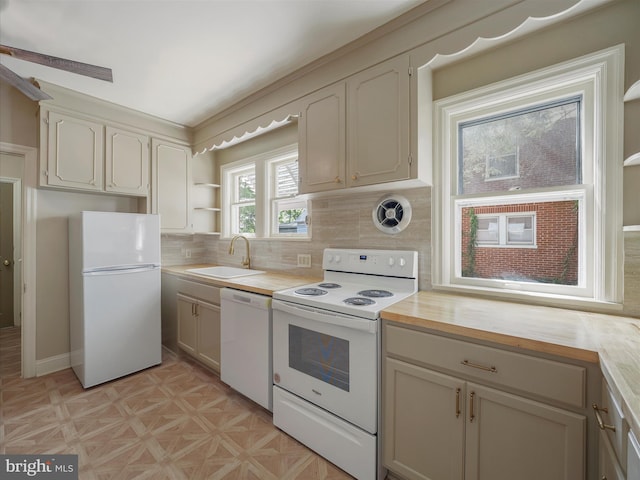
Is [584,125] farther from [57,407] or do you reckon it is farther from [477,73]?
[57,407]

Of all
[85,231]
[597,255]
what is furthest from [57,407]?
[597,255]

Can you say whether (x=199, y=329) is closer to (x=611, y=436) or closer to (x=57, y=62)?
(x=57, y=62)

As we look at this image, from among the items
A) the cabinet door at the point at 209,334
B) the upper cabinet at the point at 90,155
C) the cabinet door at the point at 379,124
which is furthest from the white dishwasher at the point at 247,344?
the upper cabinet at the point at 90,155

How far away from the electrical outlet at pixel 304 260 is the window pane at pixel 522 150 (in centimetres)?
135

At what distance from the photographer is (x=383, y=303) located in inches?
61.2

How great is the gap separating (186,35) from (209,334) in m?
2.23

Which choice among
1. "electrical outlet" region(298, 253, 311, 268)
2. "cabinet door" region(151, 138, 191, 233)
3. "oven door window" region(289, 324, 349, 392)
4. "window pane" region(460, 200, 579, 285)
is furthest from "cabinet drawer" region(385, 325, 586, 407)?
"cabinet door" region(151, 138, 191, 233)

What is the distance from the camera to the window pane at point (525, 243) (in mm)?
1525

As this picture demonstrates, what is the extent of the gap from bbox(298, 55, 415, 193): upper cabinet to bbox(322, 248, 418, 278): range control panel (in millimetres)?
522

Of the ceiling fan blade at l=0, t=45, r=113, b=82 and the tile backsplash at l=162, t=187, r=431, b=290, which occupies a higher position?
the ceiling fan blade at l=0, t=45, r=113, b=82

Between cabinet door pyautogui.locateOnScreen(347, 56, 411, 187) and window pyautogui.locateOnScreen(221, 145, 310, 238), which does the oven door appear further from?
window pyautogui.locateOnScreen(221, 145, 310, 238)

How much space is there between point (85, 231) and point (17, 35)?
131 cm

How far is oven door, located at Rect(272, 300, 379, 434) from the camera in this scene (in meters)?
1.40

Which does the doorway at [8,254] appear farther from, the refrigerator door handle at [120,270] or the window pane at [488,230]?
the window pane at [488,230]
